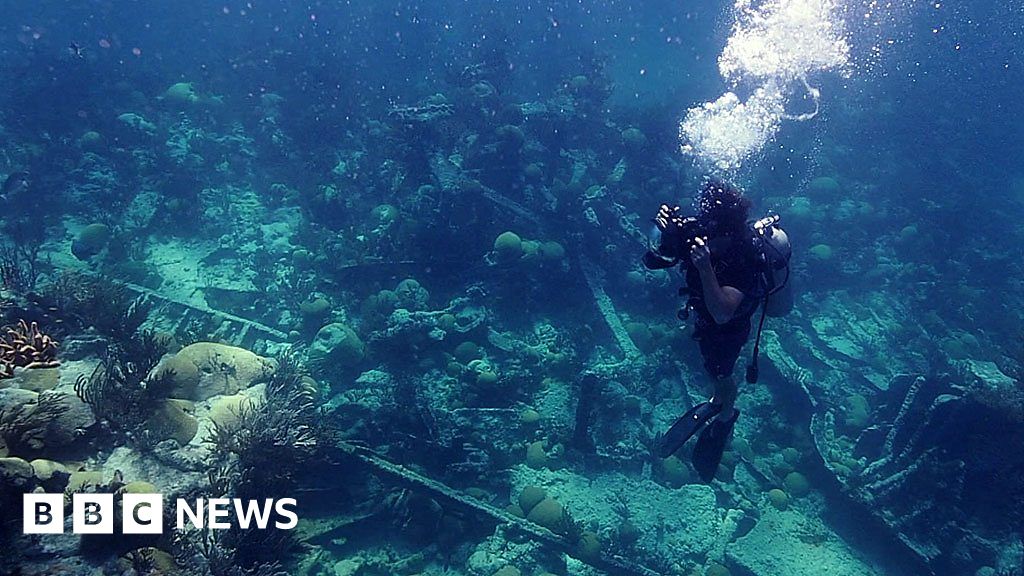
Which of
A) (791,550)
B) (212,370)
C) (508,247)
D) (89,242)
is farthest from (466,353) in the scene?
(89,242)

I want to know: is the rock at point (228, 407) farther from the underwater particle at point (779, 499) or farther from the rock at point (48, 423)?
Result: the underwater particle at point (779, 499)

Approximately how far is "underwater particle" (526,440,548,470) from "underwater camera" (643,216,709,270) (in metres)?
4.82

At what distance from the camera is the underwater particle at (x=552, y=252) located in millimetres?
11383

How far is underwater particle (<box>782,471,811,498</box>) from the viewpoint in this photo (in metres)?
8.81

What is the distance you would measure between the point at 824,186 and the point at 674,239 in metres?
15.9

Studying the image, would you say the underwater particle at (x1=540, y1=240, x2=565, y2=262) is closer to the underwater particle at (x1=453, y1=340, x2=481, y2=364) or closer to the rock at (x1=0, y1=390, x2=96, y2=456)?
the underwater particle at (x1=453, y1=340, x2=481, y2=364)

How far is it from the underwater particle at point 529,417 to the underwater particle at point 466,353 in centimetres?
159

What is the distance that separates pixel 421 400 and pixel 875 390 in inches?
402

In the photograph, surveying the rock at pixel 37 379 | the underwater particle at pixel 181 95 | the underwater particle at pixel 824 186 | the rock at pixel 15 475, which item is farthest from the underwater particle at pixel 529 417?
the underwater particle at pixel 181 95

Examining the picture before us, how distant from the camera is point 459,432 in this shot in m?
8.13

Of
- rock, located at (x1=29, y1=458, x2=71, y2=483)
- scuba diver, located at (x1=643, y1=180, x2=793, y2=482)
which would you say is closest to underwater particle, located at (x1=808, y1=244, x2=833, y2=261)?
scuba diver, located at (x1=643, y1=180, x2=793, y2=482)

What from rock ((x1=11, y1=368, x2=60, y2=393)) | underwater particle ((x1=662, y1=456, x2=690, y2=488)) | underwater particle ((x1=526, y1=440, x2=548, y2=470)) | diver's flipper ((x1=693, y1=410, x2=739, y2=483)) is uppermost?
rock ((x1=11, y1=368, x2=60, y2=393))

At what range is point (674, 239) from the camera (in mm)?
4328

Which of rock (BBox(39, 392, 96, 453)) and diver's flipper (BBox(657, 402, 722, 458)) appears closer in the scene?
rock (BBox(39, 392, 96, 453))
